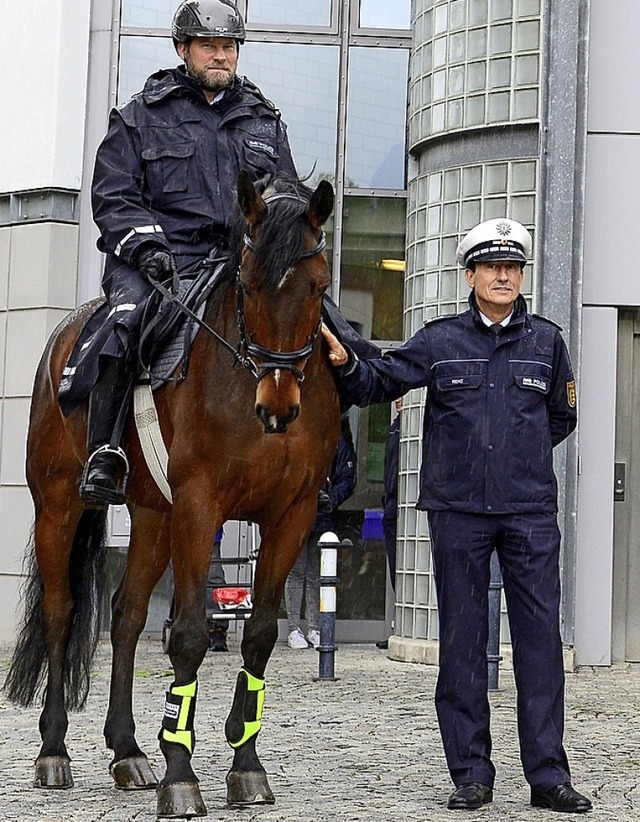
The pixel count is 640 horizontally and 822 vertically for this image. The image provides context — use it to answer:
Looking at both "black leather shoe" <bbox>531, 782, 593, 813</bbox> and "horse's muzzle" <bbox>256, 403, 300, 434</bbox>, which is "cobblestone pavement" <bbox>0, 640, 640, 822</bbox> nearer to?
"black leather shoe" <bbox>531, 782, 593, 813</bbox>

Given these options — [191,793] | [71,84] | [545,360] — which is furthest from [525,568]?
[71,84]

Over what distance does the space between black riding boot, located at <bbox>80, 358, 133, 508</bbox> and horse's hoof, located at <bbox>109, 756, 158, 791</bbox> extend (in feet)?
3.87

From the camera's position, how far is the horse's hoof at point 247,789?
651 cm

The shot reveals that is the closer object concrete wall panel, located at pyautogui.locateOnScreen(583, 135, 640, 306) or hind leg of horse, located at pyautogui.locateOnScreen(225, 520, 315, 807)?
hind leg of horse, located at pyautogui.locateOnScreen(225, 520, 315, 807)

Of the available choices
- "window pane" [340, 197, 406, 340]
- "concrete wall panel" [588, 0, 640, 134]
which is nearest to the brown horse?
"concrete wall panel" [588, 0, 640, 134]

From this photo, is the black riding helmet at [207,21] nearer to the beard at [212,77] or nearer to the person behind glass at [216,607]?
the beard at [212,77]

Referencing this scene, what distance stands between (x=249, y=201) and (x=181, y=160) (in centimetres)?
116

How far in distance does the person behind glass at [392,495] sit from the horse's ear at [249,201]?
784 centimetres

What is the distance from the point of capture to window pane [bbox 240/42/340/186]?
14.9m

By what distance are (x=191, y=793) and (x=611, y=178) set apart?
825 centimetres

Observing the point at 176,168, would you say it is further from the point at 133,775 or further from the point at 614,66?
the point at 614,66

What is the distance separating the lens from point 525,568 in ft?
22.0

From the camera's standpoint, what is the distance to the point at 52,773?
23.5 ft

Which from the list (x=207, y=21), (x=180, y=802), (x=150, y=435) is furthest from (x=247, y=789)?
(x=207, y=21)
